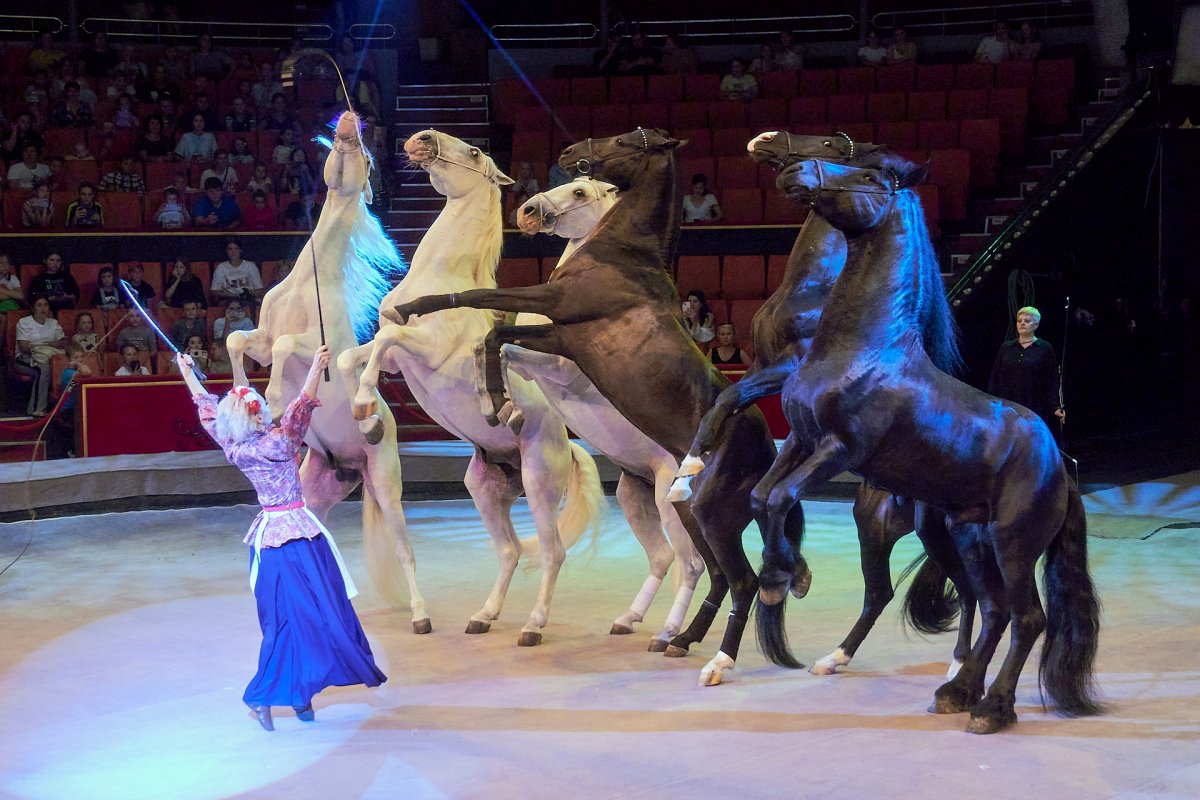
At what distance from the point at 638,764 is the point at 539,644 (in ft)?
5.99

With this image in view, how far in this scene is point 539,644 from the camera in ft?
20.3

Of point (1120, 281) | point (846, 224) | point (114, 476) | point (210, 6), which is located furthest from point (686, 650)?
point (210, 6)

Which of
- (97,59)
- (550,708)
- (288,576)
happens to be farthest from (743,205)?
(288,576)

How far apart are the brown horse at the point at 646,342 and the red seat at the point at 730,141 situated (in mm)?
8315

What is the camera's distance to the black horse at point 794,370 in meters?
5.11

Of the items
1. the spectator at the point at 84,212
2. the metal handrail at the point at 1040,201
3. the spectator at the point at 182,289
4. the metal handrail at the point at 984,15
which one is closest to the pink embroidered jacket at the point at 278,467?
the metal handrail at the point at 1040,201

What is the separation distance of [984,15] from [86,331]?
35.4 ft

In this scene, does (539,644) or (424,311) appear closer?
(424,311)

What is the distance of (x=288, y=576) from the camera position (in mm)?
4984

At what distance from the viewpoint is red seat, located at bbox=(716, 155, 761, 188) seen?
13578 millimetres

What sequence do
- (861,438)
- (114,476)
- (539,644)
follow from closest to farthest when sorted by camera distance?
1. (861,438)
2. (539,644)
3. (114,476)

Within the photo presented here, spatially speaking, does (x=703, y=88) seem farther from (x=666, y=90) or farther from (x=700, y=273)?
(x=700, y=273)

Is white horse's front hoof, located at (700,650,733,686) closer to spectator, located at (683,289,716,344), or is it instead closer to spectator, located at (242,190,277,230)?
spectator, located at (683,289,716,344)

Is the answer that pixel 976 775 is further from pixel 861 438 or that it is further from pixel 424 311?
pixel 424 311
